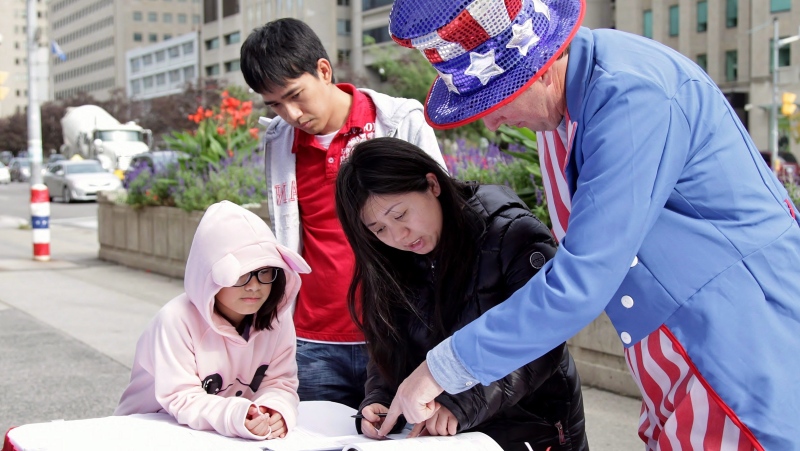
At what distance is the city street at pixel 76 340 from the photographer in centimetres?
479

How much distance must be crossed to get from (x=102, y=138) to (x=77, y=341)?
31.8 meters

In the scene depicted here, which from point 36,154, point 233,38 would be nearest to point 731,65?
point 36,154

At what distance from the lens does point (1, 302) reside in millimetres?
8500

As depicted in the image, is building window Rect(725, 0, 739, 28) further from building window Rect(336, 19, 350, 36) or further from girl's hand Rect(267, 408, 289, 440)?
girl's hand Rect(267, 408, 289, 440)

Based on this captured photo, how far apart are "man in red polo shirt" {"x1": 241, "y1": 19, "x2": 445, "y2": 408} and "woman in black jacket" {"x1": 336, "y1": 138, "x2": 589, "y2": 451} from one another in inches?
21.2

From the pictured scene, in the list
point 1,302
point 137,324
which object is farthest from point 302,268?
point 1,302

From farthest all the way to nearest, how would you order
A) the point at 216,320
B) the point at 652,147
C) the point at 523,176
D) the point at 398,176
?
the point at 523,176 < the point at 216,320 < the point at 398,176 < the point at 652,147

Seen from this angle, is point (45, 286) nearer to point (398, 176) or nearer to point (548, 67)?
point (398, 176)

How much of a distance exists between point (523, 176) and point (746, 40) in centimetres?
4031

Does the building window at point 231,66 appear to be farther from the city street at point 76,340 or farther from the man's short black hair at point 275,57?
the man's short black hair at point 275,57

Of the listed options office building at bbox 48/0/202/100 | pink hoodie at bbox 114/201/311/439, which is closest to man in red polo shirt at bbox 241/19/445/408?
pink hoodie at bbox 114/201/311/439

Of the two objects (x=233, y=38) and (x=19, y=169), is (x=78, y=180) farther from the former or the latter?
(x=233, y=38)

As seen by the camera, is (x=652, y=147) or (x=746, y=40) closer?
(x=652, y=147)

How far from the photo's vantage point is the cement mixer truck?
3472 centimetres
